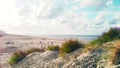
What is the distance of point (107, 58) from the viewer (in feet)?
40.4

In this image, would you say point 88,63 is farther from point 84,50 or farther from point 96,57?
point 84,50

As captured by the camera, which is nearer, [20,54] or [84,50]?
[84,50]

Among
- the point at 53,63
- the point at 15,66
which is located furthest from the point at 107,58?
the point at 15,66

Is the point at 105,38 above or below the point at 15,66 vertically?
above

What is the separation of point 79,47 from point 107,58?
3.26 metres

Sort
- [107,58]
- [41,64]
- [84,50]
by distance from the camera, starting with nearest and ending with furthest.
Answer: [107,58]
[84,50]
[41,64]

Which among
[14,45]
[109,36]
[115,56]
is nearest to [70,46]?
A: [109,36]

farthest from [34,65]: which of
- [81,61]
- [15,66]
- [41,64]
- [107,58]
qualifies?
[107,58]

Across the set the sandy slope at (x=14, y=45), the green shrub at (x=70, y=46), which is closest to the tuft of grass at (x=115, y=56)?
the green shrub at (x=70, y=46)

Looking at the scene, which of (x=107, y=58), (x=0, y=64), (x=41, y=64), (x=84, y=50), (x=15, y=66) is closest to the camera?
(x=107, y=58)

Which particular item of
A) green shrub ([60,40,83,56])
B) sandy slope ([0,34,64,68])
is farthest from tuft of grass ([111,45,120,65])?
sandy slope ([0,34,64,68])

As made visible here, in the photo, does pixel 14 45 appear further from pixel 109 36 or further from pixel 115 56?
pixel 115 56

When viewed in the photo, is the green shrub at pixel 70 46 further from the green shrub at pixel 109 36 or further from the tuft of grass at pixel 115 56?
the tuft of grass at pixel 115 56

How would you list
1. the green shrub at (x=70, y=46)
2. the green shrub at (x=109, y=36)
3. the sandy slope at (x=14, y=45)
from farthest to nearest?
the sandy slope at (x=14, y=45) < the green shrub at (x=109, y=36) < the green shrub at (x=70, y=46)
